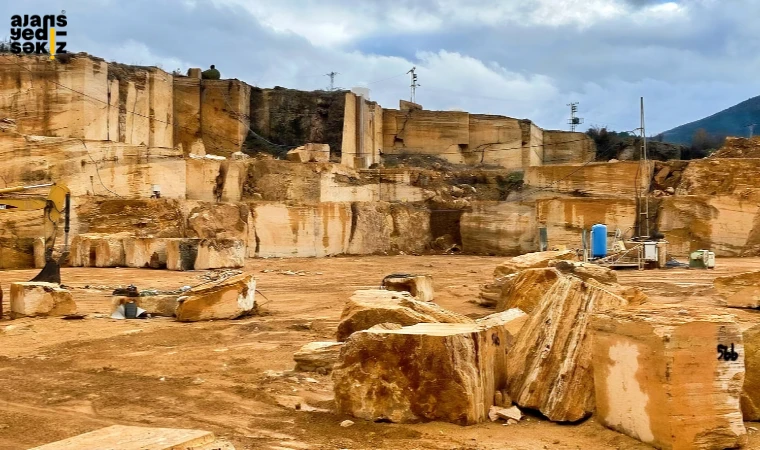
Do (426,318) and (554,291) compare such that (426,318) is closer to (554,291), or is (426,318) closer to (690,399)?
(554,291)

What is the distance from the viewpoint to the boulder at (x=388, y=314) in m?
6.48

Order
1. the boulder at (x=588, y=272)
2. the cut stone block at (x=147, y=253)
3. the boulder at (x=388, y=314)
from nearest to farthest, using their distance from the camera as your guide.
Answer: the boulder at (x=388, y=314)
the boulder at (x=588, y=272)
the cut stone block at (x=147, y=253)

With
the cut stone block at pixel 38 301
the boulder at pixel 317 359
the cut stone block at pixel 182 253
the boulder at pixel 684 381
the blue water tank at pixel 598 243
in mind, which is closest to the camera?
the boulder at pixel 684 381

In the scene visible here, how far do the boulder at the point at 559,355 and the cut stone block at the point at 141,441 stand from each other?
237 centimetres

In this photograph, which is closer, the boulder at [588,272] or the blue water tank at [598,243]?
the boulder at [588,272]

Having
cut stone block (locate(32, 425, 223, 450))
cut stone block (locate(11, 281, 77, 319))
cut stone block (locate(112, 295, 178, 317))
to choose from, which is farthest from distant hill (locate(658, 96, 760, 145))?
cut stone block (locate(32, 425, 223, 450))

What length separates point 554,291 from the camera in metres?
5.48

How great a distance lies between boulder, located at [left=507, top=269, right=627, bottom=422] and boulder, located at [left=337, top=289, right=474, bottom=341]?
4.00 ft

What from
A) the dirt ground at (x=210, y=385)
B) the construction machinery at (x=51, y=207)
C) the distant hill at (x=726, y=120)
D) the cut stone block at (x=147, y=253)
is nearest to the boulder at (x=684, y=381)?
the dirt ground at (x=210, y=385)

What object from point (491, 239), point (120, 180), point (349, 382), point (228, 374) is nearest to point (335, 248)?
point (491, 239)

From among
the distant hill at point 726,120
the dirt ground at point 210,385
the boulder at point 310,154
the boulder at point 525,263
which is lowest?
the dirt ground at point 210,385

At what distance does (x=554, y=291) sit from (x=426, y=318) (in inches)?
55.9

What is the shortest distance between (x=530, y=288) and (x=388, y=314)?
291 centimetres

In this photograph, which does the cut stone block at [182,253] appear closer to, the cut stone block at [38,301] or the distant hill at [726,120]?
the cut stone block at [38,301]
